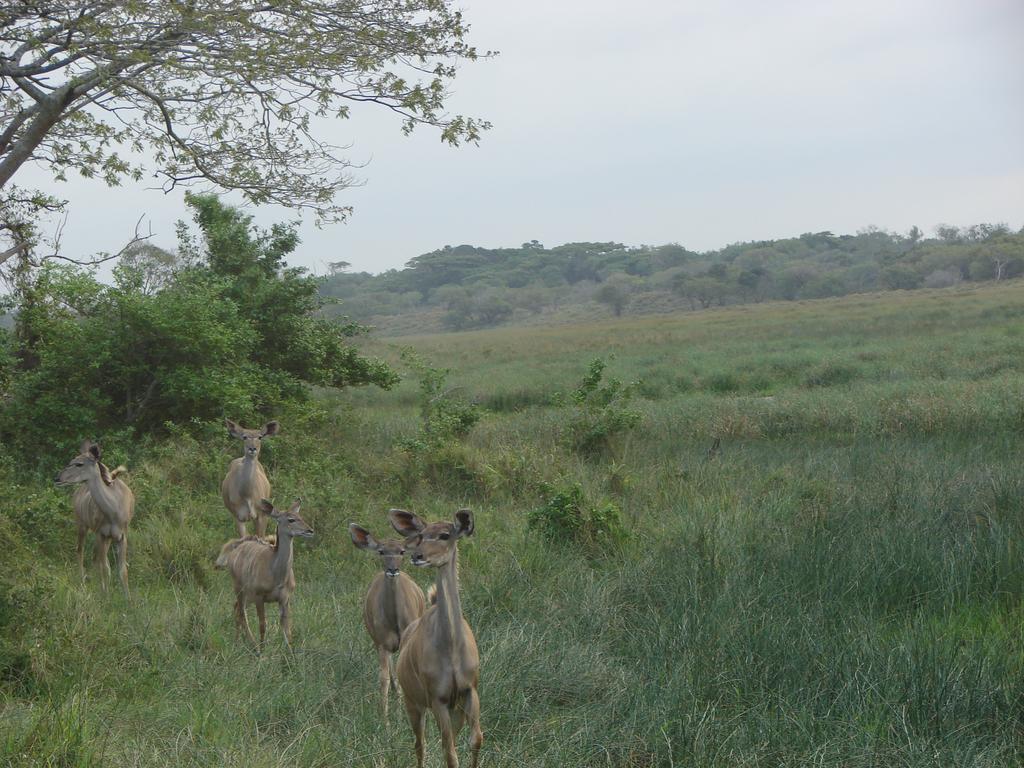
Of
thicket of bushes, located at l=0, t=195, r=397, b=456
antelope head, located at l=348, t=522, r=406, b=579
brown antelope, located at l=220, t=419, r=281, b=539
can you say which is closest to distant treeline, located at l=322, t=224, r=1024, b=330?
thicket of bushes, located at l=0, t=195, r=397, b=456

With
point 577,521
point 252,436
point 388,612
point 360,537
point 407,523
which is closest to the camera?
point 407,523

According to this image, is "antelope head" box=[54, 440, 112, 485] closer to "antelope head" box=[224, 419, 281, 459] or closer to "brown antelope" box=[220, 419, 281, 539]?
"brown antelope" box=[220, 419, 281, 539]

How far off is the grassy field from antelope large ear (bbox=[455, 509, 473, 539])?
123 centimetres

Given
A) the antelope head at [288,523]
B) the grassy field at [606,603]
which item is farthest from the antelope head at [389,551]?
the antelope head at [288,523]

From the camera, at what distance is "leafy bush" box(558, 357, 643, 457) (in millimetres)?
14742

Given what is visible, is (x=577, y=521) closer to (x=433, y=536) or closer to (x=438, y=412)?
(x=433, y=536)

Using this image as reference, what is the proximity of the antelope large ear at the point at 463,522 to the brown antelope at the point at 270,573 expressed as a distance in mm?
2955

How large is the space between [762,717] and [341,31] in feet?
26.8

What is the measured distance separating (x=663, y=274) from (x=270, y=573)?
83228 millimetres

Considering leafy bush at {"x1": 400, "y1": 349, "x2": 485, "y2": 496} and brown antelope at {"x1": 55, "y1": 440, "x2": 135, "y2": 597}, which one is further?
leafy bush at {"x1": 400, "y1": 349, "x2": 485, "y2": 496}

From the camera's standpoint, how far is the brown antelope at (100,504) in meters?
9.55

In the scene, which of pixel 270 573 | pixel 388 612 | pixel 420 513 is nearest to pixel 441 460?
pixel 420 513

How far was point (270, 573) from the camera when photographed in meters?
7.44

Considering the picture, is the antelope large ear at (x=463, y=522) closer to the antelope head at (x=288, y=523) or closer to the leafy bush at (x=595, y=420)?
the antelope head at (x=288, y=523)
